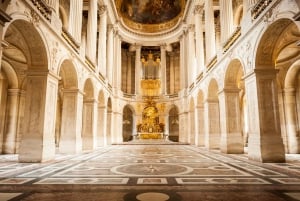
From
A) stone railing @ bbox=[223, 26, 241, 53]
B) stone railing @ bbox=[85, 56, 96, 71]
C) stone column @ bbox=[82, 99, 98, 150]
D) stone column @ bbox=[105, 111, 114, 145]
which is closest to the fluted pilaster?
stone railing @ bbox=[85, 56, 96, 71]

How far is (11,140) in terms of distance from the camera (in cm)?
1392

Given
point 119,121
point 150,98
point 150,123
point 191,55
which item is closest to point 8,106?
point 119,121

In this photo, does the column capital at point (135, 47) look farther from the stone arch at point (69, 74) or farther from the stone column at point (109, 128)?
the stone arch at point (69, 74)

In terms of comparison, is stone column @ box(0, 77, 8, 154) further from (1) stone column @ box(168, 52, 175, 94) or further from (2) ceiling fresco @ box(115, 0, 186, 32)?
(1) stone column @ box(168, 52, 175, 94)

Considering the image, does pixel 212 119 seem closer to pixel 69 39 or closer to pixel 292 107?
pixel 292 107

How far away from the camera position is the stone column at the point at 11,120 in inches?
544

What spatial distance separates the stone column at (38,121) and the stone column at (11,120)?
6.47 meters

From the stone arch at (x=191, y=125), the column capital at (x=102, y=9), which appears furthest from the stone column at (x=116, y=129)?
the column capital at (x=102, y=9)

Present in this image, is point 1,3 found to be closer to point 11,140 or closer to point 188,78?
point 11,140

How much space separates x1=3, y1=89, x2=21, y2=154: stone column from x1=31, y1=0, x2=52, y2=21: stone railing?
7.30 m

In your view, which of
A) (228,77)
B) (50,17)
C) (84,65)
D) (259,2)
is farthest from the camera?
(84,65)

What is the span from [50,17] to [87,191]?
7787 millimetres

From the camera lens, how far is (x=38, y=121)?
875 centimetres

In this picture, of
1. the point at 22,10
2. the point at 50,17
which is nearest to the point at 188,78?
the point at 50,17
